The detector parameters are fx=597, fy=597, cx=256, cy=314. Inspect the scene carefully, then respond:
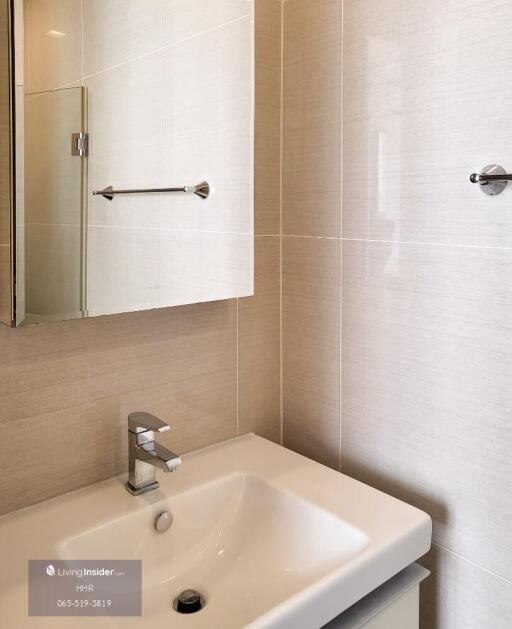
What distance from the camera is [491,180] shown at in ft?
3.25

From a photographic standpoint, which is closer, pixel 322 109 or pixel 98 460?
pixel 98 460

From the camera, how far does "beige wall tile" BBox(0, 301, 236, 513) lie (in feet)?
3.52

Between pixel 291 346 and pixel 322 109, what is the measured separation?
21.6 inches

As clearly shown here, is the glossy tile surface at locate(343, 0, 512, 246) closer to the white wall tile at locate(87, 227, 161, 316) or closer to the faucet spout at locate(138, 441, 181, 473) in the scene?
the white wall tile at locate(87, 227, 161, 316)

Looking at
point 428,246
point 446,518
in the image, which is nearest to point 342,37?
point 428,246

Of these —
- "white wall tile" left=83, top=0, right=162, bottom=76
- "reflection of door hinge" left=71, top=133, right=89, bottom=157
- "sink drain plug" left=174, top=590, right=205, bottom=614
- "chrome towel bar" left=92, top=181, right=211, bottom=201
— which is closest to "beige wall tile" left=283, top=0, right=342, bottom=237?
"chrome towel bar" left=92, top=181, right=211, bottom=201

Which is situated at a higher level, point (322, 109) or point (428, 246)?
point (322, 109)

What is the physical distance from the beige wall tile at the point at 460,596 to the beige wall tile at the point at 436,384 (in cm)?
3

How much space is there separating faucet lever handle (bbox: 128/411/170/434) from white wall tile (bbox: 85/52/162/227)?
365mm

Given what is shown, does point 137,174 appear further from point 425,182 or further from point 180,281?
point 425,182

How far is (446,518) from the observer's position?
3.79 feet

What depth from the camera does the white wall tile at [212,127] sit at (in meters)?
1.18

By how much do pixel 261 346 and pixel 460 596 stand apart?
67cm

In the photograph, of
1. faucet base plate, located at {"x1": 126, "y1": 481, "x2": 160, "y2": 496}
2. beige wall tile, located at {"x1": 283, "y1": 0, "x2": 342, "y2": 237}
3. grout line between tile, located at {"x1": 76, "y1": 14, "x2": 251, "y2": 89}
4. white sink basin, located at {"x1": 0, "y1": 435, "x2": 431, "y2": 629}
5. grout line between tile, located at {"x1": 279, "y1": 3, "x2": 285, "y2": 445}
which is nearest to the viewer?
white sink basin, located at {"x1": 0, "y1": 435, "x2": 431, "y2": 629}
